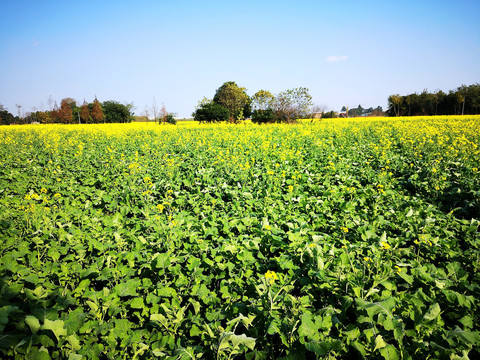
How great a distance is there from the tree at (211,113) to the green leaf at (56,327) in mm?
31347

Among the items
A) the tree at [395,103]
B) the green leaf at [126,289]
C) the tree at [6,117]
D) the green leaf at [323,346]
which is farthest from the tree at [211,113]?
the tree at [6,117]

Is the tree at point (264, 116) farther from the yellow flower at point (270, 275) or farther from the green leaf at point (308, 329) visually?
the green leaf at point (308, 329)

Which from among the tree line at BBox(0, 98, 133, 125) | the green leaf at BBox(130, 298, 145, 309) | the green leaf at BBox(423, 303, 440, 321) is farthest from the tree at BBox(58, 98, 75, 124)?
the green leaf at BBox(423, 303, 440, 321)

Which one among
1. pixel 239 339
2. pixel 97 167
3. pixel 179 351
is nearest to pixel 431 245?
pixel 239 339

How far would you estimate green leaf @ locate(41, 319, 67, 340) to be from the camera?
5.27ft

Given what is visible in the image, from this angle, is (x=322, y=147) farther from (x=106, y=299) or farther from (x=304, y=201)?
(x=106, y=299)

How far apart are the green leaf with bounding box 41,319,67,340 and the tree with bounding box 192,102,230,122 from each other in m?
31.3

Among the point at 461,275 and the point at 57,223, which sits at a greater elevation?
the point at 57,223

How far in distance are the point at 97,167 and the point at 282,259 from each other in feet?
24.8

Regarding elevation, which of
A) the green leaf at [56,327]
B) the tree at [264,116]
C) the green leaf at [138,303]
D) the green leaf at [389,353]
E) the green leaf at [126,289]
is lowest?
the green leaf at [389,353]

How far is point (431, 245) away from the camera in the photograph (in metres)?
3.04

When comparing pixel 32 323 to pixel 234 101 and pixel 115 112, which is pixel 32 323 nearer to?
pixel 234 101

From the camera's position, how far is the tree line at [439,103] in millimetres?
47594

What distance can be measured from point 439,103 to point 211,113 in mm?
A: 53048
